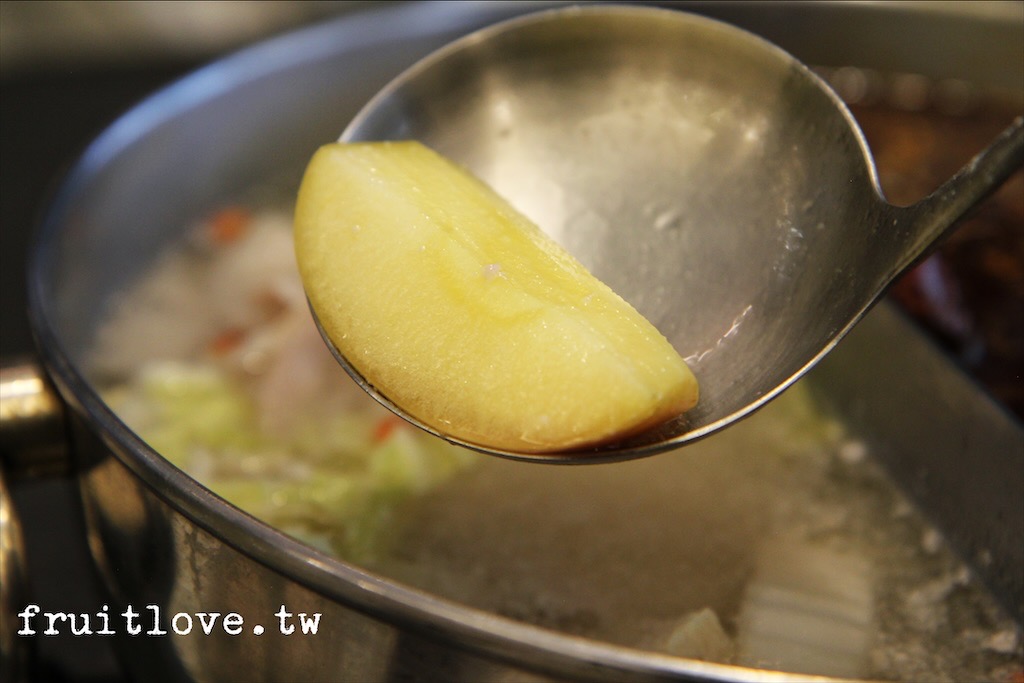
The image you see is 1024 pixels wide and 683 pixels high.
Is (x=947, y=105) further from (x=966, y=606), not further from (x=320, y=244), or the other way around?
(x=320, y=244)

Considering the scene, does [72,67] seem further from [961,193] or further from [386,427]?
[961,193]

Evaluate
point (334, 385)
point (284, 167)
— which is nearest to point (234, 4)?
point (284, 167)

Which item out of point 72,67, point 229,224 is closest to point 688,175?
point 229,224

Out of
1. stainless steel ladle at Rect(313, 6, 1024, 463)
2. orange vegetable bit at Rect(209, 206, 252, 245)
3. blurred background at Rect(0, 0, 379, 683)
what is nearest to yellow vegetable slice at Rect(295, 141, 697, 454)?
stainless steel ladle at Rect(313, 6, 1024, 463)

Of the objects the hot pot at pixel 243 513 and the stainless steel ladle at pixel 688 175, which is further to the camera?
the stainless steel ladle at pixel 688 175

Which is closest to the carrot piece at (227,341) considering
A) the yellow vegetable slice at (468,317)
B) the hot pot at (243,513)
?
the hot pot at (243,513)

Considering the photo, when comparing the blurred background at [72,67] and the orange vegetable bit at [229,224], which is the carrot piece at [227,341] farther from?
the blurred background at [72,67]

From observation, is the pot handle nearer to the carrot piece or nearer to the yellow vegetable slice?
the yellow vegetable slice
